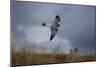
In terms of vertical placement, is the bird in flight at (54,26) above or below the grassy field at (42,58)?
above

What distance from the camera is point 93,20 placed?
9.57 ft

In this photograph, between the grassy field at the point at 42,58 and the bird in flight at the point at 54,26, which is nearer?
the grassy field at the point at 42,58

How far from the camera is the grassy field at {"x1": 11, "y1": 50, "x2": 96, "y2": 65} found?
255 cm

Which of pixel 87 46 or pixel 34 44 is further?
pixel 87 46

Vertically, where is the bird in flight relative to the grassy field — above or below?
above

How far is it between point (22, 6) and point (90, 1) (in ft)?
3.47

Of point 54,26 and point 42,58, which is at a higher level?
point 54,26

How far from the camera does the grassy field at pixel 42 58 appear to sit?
2550 millimetres

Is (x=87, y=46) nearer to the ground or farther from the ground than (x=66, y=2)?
nearer to the ground

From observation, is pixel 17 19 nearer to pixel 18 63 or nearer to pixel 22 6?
pixel 22 6

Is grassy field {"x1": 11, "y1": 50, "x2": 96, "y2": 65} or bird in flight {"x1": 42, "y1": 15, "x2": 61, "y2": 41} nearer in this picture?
grassy field {"x1": 11, "y1": 50, "x2": 96, "y2": 65}

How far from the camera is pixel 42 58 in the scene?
8.72 ft
